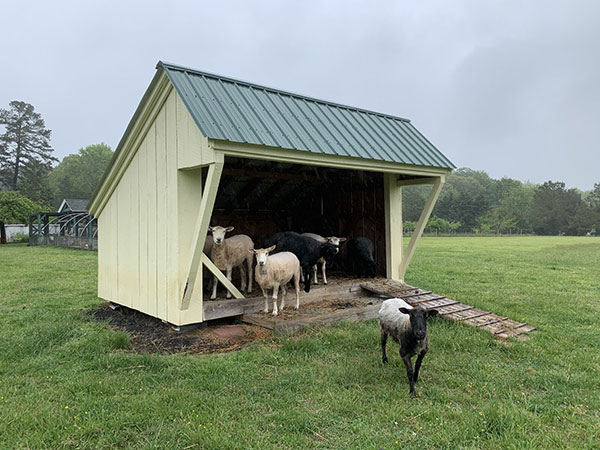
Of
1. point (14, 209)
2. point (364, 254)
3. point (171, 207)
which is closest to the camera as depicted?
point (171, 207)

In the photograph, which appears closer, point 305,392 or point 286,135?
point 305,392

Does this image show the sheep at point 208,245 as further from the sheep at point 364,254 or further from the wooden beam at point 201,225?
the sheep at point 364,254

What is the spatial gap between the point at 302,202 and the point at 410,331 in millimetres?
7913

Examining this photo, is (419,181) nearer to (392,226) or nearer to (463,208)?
(392,226)

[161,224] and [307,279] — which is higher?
[161,224]

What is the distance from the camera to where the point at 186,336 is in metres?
7.05

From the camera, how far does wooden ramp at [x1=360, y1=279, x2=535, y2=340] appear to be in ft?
24.2

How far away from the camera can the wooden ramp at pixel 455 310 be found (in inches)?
291

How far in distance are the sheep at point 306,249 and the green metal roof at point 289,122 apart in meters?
2.18

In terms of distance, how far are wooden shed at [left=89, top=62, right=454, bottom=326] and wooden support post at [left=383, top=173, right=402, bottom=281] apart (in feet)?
0.08

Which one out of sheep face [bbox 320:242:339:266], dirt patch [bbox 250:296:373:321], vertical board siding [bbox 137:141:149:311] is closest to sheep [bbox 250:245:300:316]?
dirt patch [bbox 250:296:373:321]

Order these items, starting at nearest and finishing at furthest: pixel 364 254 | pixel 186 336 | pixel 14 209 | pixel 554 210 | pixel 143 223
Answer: pixel 186 336
pixel 143 223
pixel 364 254
pixel 14 209
pixel 554 210

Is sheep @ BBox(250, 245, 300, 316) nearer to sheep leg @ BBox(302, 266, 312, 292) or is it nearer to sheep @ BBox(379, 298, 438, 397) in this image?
sheep leg @ BBox(302, 266, 312, 292)

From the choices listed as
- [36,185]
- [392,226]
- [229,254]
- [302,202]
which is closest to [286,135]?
[229,254]
